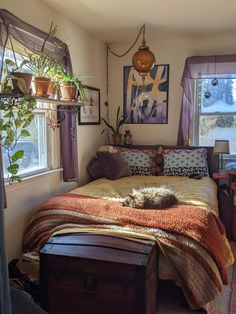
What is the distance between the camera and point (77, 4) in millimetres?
2836

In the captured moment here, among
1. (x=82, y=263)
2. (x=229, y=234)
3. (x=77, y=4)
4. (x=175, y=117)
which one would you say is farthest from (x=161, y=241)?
(x=175, y=117)

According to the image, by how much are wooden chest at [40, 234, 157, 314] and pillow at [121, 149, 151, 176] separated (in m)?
1.94

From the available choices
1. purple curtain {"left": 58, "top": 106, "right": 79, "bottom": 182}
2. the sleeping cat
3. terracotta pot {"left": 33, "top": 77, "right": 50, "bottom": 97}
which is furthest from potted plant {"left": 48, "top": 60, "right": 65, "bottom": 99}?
the sleeping cat

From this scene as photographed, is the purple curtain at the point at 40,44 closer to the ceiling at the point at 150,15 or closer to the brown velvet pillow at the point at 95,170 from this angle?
the ceiling at the point at 150,15

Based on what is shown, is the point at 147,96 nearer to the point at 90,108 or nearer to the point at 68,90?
the point at 90,108

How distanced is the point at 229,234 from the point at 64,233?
2113mm

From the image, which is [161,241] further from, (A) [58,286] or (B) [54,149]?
(B) [54,149]

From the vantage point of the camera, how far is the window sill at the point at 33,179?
94.8 inches

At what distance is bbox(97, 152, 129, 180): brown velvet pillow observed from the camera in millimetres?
3693

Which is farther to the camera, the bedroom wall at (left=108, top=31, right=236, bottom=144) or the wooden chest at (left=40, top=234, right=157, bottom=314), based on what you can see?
the bedroom wall at (left=108, top=31, right=236, bottom=144)

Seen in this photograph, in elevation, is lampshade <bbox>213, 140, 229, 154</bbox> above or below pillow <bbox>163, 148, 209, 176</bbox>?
above

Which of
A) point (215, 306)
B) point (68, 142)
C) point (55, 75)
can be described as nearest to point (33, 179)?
point (68, 142)

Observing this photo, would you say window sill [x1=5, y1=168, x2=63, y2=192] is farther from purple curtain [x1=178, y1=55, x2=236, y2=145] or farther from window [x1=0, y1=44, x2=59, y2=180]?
purple curtain [x1=178, y1=55, x2=236, y2=145]

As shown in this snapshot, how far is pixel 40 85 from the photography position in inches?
91.8
